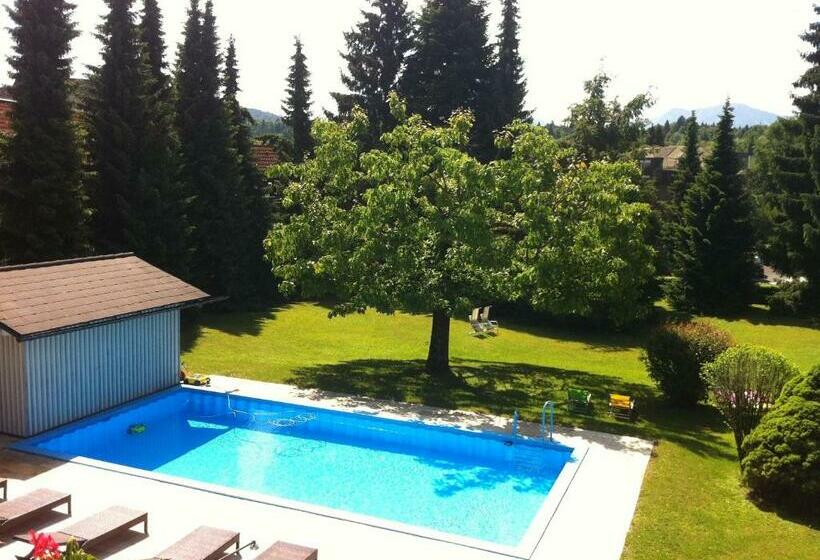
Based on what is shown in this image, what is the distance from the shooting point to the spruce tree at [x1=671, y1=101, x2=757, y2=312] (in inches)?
1439

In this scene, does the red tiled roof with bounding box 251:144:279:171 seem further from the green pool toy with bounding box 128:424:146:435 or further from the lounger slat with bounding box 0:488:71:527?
A: the lounger slat with bounding box 0:488:71:527

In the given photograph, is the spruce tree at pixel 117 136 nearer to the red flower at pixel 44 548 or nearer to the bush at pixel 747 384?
the red flower at pixel 44 548

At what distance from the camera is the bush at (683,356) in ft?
58.1

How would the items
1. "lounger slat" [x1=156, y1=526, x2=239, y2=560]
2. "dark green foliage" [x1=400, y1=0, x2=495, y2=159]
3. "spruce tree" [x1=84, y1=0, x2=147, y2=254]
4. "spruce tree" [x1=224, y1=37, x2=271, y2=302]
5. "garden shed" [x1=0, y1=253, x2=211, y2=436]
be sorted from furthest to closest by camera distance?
"dark green foliage" [x1=400, y1=0, x2=495, y2=159]
"spruce tree" [x1=224, y1=37, x2=271, y2=302]
"spruce tree" [x1=84, y1=0, x2=147, y2=254]
"garden shed" [x1=0, y1=253, x2=211, y2=436]
"lounger slat" [x1=156, y1=526, x2=239, y2=560]

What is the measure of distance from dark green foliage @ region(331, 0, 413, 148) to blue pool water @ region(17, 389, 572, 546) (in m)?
26.8

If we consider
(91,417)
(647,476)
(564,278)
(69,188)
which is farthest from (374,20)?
(647,476)

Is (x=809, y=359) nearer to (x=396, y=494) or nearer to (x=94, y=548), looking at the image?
(x=396, y=494)

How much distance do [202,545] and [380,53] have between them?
36.8 m

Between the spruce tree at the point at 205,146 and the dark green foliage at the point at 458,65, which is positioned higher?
the dark green foliage at the point at 458,65

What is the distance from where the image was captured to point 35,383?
47.7ft

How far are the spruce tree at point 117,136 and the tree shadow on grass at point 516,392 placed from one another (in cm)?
1134

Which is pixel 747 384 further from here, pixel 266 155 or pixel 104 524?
pixel 266 155

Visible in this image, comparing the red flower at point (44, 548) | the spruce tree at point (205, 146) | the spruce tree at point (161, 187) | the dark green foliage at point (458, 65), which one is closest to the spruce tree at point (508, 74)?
the dark green foliage at point (458, 65)

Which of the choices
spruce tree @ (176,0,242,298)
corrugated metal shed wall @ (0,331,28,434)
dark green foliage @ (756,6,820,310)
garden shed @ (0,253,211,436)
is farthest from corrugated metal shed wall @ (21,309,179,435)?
dark green foliage @ (756,6,820,310)
